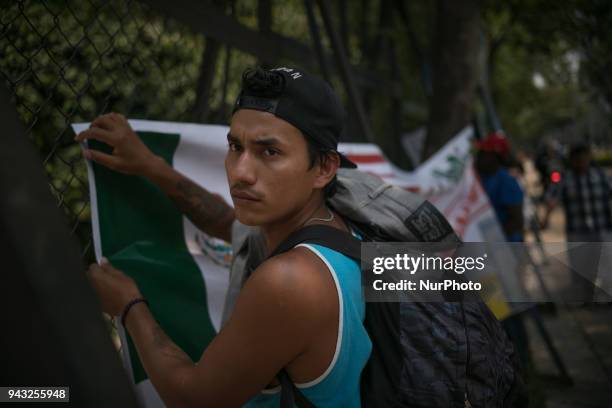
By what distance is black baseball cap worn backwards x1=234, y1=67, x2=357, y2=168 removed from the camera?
1.71 metres

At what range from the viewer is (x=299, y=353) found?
1.58 meters

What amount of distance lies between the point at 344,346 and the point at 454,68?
422 cm

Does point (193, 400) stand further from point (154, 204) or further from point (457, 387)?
point (154, 204)

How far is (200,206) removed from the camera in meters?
2.53

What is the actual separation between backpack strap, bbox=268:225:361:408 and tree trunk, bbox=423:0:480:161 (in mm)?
3765

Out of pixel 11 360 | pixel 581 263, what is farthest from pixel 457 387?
pixel 11 360

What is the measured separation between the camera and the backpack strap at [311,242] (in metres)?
1.63

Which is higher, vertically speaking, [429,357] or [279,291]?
[279,291]

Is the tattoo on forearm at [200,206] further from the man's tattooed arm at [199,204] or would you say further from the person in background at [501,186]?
the person in background at [501,186]

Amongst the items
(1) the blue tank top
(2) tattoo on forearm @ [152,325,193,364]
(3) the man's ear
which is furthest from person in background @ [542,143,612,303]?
(2) tattoo on forearm @ [152,325,193,364]

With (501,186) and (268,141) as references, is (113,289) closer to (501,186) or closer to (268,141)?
(268,141)

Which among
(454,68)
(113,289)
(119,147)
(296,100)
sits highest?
(454,68)

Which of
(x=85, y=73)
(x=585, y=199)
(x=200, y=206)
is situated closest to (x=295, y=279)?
(x=200, y=206)

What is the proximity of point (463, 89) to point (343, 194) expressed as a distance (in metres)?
3.69
